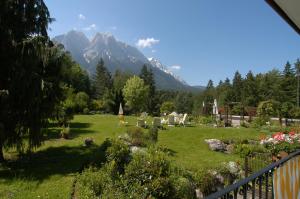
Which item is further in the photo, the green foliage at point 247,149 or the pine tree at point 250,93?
the pine tree at point 250,93

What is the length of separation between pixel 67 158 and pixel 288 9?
11.0m

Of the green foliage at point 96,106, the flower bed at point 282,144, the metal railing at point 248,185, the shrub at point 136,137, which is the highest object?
the green foliage at point 96,106

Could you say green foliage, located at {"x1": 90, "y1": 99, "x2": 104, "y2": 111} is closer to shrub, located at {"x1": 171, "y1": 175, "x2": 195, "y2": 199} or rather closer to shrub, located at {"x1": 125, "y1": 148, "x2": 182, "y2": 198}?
shrub, located at {"x1": 125, "y1": 148, "x2": 182, "y2": 198}

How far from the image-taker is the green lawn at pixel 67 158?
30.9 ft

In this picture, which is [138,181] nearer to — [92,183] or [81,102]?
[92,183]

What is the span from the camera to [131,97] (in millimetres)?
45375

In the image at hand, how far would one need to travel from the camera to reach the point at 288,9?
11.0 ft

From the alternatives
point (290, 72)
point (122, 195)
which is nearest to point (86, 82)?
point (290, 72)

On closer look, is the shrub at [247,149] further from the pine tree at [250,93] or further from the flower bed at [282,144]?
the pine tree at [250,93]

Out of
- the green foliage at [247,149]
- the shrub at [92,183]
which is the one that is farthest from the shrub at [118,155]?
the green foliage at [247,149]

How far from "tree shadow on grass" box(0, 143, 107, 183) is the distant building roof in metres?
9.03

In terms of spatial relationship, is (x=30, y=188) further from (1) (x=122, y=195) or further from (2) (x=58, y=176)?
(1) (x=122, y=195)

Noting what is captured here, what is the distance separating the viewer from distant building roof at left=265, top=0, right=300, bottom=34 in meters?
3.00

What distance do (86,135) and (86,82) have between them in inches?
1688
